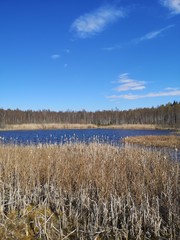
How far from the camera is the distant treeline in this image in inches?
3457

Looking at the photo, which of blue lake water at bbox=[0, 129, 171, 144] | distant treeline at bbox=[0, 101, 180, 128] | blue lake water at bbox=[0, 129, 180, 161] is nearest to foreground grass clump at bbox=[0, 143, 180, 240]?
blue lake water at bbox=[0, 129, 180, 161]

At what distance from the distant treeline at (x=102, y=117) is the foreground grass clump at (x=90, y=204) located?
78.0 meters

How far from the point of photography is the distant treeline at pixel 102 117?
8781 cm

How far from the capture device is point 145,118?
98625 millimetres

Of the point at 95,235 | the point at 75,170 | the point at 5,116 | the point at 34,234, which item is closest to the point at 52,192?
the point at 75,170

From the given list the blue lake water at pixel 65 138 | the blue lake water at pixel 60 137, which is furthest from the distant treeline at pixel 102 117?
the blue lake water at pixel 65 138

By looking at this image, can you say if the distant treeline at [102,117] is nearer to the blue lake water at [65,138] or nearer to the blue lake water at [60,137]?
the blue lake water at [60,137]

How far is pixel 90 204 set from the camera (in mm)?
5102

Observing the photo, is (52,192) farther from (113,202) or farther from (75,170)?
(113,202)

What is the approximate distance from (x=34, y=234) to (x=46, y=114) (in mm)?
107273

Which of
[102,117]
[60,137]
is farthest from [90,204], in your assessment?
[102,117]

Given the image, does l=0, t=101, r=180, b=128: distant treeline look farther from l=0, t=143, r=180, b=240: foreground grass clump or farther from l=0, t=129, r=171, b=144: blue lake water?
l=0, t=143, r=180, b=240: foreground grass clump

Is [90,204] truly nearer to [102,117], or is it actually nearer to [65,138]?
[65,138]

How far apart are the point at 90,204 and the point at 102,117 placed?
102033 mm
